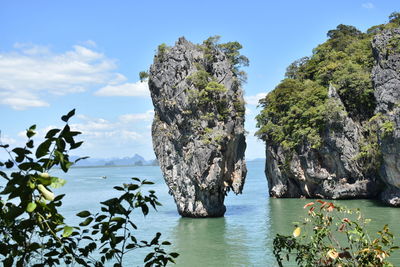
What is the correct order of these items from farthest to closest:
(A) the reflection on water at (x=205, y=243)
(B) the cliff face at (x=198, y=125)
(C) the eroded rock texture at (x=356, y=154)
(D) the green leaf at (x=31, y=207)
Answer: (C) the eroded rock texture at (x=356, y=154) → (B) the cliff face at (x=198, y=125) → (A) the reflection on water at (x=205, y=243) → (D) the green leaf at (x=31, y=207)

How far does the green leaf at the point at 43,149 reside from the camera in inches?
77.7

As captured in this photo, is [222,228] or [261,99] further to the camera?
[261,99]

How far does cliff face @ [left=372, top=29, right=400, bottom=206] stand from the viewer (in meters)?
23.2

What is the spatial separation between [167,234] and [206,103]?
23.9ft

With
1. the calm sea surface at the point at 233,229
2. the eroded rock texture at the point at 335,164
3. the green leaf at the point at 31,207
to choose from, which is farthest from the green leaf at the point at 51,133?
the eroded rock texture at the point at 335,164

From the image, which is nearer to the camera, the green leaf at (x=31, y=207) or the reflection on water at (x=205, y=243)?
the green leaf at (x=31, y=207)

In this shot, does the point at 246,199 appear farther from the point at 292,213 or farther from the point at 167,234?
the point at 167,234

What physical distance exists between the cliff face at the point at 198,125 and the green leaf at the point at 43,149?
19.5 meters

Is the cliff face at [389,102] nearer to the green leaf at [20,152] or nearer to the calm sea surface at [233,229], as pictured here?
the calm sea surface at [233,229]

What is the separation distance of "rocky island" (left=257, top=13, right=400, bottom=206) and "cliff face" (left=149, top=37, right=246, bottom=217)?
7.27 m

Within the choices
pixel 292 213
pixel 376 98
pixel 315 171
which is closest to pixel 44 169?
pixel 292 213

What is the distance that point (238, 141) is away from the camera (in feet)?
77.2

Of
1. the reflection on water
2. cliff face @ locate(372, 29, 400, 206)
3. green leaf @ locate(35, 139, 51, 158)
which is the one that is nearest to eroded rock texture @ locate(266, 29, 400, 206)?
cliff face @ locate(372, 29, 400, 206)

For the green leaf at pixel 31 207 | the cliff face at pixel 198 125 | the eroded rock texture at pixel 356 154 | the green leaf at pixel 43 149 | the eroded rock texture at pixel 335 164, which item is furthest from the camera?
the eroded rock texture at pixel 335 164
